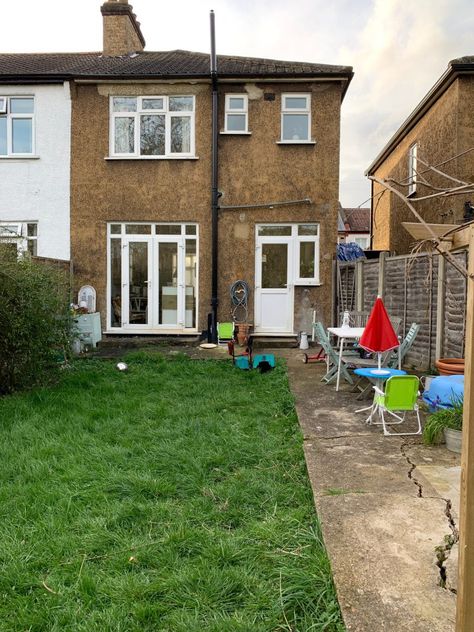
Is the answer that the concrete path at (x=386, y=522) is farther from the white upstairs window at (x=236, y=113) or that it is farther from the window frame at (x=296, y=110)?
the white upstairs window at (x=236, y=113)

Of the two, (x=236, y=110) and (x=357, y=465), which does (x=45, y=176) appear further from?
(x=357, y=465)

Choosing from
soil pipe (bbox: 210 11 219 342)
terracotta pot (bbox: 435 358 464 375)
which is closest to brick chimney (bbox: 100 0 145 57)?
soil pipe (bbox: 210 11 219 342)

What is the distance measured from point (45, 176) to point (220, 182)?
13.7 feet

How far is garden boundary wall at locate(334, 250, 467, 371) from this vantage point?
676cm

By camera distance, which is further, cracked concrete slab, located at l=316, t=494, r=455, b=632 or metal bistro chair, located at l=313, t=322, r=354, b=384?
metal bistro chair, located at l=313, t=322, r=354, b=384

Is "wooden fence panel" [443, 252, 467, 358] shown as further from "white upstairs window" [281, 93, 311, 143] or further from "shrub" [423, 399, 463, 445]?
"white upstairs window" [281, 93, 311, 143]

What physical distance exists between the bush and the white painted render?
4.91 metres

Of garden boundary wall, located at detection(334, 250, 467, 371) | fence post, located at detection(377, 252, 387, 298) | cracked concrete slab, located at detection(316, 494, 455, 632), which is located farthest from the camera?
fence post, located at detection(377, 252, 387, 298)

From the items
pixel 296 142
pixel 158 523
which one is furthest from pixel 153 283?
pixel 158 523

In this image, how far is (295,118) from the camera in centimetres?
1133

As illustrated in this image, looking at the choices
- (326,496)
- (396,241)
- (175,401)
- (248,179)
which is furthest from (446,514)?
(396,241)

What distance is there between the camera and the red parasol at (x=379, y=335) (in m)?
5.39

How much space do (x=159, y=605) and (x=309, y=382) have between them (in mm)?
5186

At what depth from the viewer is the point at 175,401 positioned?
19.9 feet
